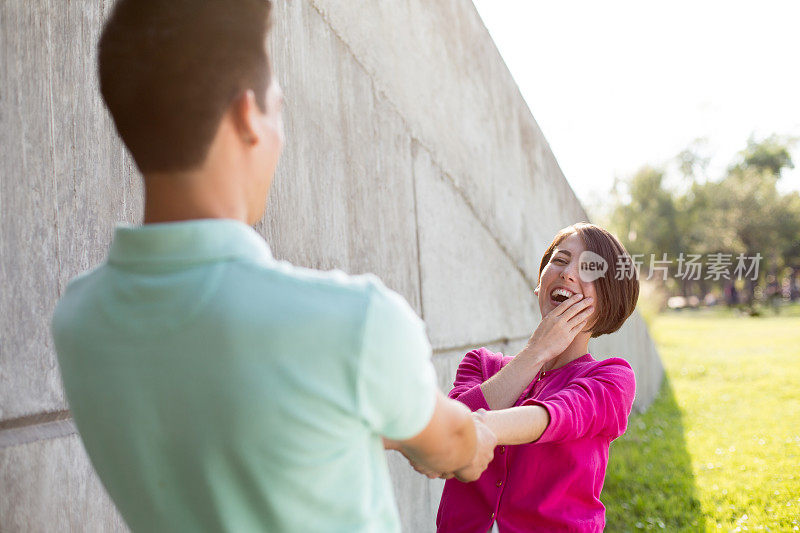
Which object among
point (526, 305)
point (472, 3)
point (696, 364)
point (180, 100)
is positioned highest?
point (472, 3)

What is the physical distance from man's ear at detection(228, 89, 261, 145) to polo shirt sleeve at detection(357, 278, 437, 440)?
1.13ft

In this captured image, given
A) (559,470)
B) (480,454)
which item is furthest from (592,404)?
(480,454)

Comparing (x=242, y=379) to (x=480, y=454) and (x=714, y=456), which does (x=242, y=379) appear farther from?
(x=714, y=456)

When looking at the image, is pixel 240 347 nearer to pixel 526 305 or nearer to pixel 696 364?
pixel 526 305

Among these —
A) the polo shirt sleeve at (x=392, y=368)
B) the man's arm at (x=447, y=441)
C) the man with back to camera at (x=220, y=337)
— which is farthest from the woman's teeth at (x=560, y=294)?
the polo shirt sleeve at (x=392, y=368)

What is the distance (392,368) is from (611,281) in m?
1.80

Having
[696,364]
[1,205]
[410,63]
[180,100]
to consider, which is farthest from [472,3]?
[696,364]

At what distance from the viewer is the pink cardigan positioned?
2346 mm

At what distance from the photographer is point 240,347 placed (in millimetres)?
1089

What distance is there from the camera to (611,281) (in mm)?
2721

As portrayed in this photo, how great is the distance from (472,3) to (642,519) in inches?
178

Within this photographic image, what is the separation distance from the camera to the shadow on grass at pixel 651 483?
19.7 ft

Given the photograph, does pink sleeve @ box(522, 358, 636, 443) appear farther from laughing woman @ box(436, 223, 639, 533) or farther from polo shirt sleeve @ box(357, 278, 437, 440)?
polo shirt sleeve @ box(357, 278, 437, 440)

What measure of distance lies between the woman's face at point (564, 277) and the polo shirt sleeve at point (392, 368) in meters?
1.68
